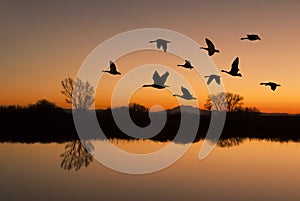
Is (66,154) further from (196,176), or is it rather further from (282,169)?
(282,169)

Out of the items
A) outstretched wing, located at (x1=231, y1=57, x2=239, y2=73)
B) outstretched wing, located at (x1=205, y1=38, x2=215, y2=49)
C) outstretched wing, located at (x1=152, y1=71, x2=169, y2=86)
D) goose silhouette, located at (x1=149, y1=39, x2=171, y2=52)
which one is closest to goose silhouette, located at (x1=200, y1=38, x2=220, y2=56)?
outstretched wing, located at (x1=205, y1=38, x2=215, y2=49)

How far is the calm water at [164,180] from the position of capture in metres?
17.3

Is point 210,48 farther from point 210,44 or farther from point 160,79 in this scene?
point 160,79

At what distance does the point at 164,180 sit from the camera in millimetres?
20266

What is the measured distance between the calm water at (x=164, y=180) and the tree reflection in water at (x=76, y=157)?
38 centimetres

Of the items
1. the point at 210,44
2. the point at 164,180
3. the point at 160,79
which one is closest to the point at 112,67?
the point at 160,79

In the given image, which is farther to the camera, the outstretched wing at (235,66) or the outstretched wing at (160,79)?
the outstretched wing at (160,79)

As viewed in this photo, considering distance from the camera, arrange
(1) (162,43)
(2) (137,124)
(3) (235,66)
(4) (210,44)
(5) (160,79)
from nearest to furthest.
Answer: (4) (210,44) → (3) (235,66) → (1) (162,43) → (5) (160,79) → (2) (137,124)

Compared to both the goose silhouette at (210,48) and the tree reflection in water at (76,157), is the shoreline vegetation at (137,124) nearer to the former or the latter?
the tree reflection in water at (76,157)

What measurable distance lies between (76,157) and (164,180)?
9.63 m

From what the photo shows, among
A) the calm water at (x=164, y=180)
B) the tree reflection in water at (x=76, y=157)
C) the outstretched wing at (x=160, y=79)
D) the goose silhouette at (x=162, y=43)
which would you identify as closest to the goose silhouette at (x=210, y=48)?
the goose silhouette at (x=162, y=43)

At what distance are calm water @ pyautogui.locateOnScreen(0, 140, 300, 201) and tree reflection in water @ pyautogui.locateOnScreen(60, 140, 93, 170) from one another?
1.25 feet

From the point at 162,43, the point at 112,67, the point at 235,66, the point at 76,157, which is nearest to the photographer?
the point at 235,66

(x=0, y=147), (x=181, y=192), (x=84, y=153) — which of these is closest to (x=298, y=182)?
(x=181, y=192)
